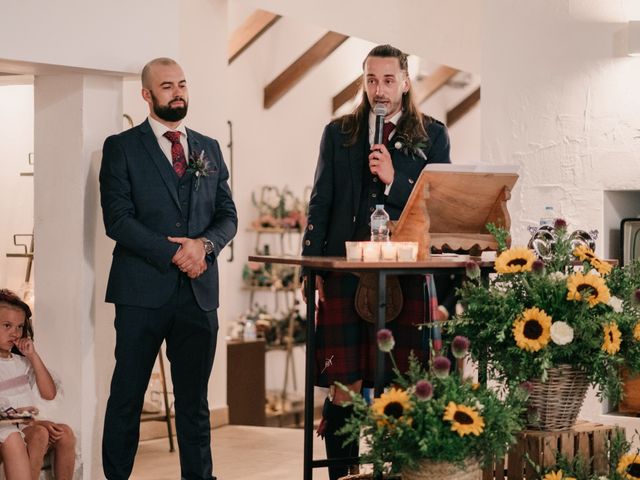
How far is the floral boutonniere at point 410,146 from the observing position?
3873 millimetres

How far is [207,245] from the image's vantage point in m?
4.05

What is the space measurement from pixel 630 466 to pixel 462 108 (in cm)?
937

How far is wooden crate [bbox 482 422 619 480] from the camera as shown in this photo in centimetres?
334

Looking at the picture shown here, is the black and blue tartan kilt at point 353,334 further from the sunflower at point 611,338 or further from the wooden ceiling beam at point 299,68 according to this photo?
the wooden ceiling beam at point 299,68

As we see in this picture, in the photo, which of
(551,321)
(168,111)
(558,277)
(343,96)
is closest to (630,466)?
(551,321)

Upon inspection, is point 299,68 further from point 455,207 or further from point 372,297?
point 455,207

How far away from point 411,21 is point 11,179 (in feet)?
10.0

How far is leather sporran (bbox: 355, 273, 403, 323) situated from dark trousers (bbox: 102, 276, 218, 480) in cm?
63

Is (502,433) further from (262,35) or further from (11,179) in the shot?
(262,35)

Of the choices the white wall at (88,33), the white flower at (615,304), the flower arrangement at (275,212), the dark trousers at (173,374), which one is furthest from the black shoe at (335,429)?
the flower arrangement at (275,212)

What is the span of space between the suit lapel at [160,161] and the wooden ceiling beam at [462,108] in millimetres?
8643

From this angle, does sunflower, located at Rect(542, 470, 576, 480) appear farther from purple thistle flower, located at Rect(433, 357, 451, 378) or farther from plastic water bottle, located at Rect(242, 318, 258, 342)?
plastic water bottle, located at Rect(242, 318, 258, 342)

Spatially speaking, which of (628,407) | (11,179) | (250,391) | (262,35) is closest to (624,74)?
(628,407)

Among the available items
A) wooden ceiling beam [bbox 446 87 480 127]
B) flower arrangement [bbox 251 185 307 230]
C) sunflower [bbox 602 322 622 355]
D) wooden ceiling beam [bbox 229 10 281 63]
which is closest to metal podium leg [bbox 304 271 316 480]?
sunflower [bbox 602 322 622 355]
